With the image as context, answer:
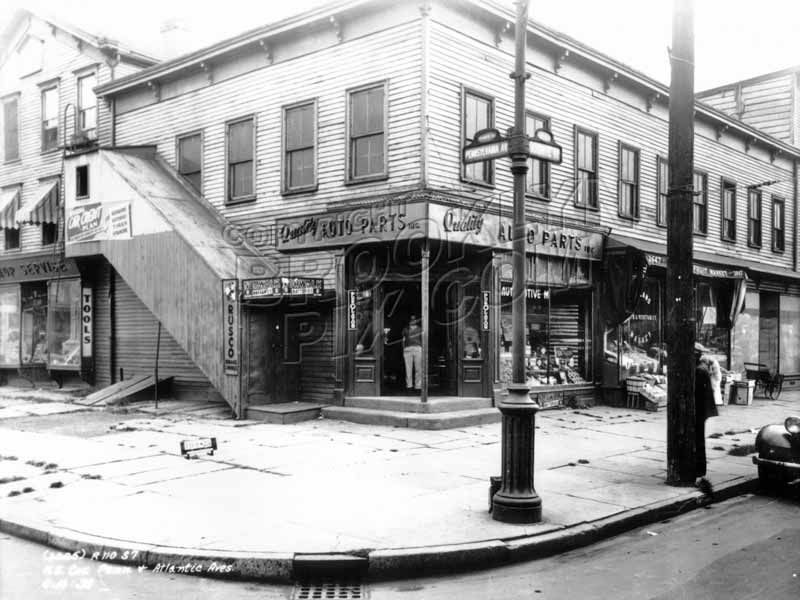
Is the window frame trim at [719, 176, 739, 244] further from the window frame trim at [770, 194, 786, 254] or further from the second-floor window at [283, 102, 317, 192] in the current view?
the second-floor window at [283, 102, 317, 192]

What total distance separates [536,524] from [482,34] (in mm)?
11167

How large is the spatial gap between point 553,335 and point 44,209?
580 inches

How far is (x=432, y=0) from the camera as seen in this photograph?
14.3m

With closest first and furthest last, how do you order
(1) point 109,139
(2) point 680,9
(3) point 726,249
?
(2) point 680,9 < (1) point 109,139 < (3) point 726,249

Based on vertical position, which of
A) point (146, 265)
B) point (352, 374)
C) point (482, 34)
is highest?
point (482, 34)

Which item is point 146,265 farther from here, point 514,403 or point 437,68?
point 514,403

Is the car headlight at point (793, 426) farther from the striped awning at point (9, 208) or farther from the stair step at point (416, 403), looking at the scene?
the striped awning at point (9, 208)

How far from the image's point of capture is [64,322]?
21.4 metres

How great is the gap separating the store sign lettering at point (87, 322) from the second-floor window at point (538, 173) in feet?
40.1

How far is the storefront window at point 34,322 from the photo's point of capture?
2256 cm

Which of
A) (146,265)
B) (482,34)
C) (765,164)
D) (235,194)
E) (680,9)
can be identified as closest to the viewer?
(680,9)

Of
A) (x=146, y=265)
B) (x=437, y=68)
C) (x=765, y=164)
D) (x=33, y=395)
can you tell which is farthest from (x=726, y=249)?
(x=33, y=395)

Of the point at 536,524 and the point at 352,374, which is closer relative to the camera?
the point at 536,524

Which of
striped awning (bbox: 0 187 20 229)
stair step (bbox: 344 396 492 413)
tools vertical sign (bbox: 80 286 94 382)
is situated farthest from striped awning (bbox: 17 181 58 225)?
stair step (bbox: 344 396 492 413)
